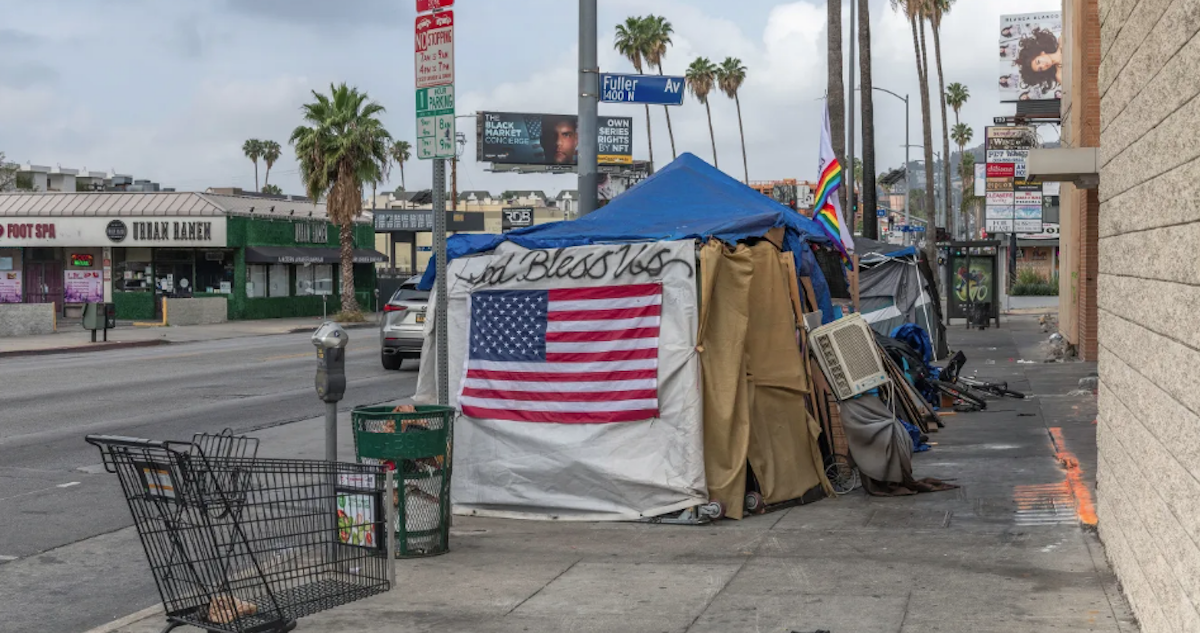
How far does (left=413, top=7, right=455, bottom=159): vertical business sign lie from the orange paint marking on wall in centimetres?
520

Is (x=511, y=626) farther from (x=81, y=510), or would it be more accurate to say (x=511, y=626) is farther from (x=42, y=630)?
(x=81, y=510)

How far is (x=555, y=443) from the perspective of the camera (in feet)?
31.2

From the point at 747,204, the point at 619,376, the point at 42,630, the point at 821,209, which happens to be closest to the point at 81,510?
the point at 42,630

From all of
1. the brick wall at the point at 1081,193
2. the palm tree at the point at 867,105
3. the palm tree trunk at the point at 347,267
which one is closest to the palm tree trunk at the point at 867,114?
the palm tree at the point at 867,105

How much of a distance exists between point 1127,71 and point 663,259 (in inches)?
146

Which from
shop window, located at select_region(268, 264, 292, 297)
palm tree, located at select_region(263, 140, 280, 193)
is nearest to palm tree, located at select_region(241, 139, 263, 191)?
palm tree, located at select_region(263, 140, 280, 193)

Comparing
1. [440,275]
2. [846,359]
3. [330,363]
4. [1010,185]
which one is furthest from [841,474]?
[1010,185]

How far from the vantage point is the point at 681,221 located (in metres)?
10.4

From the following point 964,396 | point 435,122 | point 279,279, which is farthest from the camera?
point 279,279

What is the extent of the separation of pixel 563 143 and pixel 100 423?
59098 mm

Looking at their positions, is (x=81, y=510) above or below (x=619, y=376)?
below

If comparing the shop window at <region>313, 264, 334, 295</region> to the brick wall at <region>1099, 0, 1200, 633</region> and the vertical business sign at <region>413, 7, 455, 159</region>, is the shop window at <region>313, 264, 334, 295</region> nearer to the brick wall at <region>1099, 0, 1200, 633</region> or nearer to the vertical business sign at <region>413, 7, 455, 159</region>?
the vertical business sign at <region>413, 7, 455, 159</region>

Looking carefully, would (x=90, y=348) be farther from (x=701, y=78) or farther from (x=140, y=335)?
(x=701, y=78)

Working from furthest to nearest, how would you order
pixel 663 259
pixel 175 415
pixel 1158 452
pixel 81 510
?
1. pixel 175 415
2. pixel 81 510
3. pixel 663 259
4. pixel 1158 452
